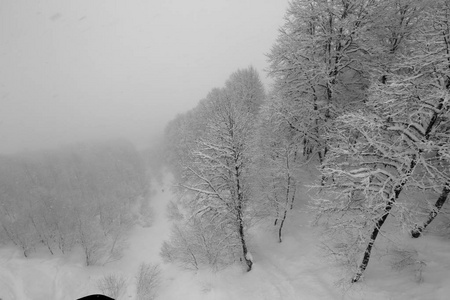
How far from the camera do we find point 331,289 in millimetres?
→ 10508

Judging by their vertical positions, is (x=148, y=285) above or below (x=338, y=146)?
below

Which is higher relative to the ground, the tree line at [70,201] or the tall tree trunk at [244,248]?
the tall tree trunk at [244,248]

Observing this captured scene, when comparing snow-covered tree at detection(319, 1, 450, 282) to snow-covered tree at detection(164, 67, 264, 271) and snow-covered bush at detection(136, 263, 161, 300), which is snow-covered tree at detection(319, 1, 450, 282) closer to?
snow-covered tree at detection(164, 67, 264, 271)

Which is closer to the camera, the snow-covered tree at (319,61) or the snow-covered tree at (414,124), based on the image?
the snow-covered tree at (414,124)

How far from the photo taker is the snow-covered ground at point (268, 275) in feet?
29.5

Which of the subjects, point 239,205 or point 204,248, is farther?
point 204,248

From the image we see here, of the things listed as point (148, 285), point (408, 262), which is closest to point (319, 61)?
point (408, 262)

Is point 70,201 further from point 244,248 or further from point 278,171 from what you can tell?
point 278,171

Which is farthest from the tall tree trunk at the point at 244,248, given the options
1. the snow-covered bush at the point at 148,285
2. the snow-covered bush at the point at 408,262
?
the snow-covered bush at the point at 148,285

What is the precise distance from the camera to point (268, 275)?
13.3 metres

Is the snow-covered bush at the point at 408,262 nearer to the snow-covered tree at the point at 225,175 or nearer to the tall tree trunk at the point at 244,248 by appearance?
the snow-covered tree at the point at 225,175

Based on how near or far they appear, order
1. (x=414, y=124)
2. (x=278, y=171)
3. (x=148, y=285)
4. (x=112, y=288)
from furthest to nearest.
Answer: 1. (x=112, y=288)
2. (x=148, y=285)
3. (x=278, y=171)
4. (x=414, y=124)

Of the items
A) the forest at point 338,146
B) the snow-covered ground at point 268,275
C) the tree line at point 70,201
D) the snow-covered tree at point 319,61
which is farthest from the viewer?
the tree line at point 70,201

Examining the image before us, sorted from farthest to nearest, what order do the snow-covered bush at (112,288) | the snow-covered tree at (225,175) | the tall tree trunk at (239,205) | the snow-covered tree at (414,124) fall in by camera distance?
1. the snow-covered bush at (112,288)
2. the tall tree trunk at (239,205)
3. the snow-covered tree at (225,175)
4. the snow-covered tree at (414,124)
